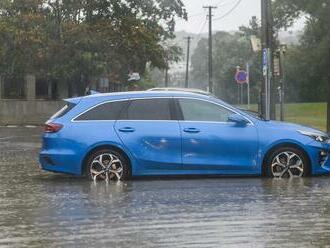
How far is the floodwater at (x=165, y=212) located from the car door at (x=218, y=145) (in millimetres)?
245

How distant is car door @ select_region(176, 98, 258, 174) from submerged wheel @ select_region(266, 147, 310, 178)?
0.98 ft

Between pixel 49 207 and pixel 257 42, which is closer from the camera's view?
pixel 49 207

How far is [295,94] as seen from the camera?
7181 centimetres

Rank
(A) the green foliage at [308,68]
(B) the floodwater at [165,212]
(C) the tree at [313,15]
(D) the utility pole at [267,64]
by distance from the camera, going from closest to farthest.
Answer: (B) the floodwater at [165,212] → (D) the utility pole at [267,64] → (C) the tree at [313,15] → (A) the green foliage at [308,68]

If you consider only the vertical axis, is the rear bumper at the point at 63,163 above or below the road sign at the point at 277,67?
below

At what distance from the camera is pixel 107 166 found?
444 inches

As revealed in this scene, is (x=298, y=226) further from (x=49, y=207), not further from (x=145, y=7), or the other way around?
(x=145, y=7)

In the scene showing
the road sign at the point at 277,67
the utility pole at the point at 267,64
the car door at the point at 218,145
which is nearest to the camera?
the car door at the point at 218,145

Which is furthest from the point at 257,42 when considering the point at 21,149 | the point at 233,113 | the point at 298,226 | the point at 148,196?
the point at 298,226

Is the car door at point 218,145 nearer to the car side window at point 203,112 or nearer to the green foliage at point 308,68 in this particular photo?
the car side window at point 203,112

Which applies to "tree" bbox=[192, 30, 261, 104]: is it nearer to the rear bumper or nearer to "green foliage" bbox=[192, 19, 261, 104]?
"green foliage" bbox=[192, 19, 261, 104]

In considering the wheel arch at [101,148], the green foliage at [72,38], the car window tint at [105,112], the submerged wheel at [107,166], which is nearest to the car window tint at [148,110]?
the car window tint at [105,112]

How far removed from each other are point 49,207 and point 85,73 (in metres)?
26.5

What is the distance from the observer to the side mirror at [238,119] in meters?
11.1
